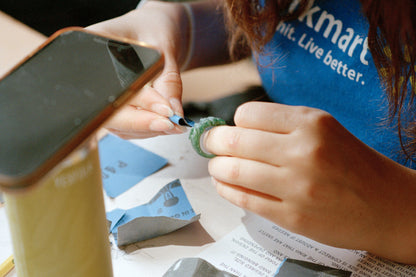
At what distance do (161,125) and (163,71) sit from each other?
0.07 metres

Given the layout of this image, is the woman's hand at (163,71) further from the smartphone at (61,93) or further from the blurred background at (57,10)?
the blurred background at (57,10)

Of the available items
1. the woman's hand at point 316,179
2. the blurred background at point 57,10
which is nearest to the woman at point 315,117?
the woman's hand at point 316,179

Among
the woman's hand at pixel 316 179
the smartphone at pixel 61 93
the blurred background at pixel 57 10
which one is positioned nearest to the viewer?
the smartphone at pixel 61 93

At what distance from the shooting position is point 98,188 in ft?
1.01

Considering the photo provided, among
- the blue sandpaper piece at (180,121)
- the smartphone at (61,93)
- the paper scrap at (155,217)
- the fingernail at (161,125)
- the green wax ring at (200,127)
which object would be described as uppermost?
the smartphone at (61,93)

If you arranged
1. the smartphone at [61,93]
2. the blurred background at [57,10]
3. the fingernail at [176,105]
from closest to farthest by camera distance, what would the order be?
the smartphone at [61,93] < the fingernail at [176,105] < the blurred background at [57,10]

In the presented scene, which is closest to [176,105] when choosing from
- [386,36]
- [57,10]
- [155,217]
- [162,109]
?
[162,109]

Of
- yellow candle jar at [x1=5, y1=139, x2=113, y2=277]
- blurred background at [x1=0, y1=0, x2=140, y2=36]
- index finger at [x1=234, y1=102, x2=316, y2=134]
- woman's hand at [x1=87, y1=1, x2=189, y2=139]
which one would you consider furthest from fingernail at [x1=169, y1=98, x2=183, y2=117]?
blurred background at [x1=0, y1=0, x2=140, y2=36]

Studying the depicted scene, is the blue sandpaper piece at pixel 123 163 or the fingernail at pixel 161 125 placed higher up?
the fingernail at pixel 161 125

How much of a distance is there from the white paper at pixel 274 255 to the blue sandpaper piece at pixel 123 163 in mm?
142

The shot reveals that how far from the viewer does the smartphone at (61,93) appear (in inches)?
9.0

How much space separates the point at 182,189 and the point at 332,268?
0.19 m

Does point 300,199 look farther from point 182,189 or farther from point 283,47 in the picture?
point 283,47

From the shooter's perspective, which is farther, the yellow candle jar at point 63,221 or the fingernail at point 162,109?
the fingernail at point 162,109
